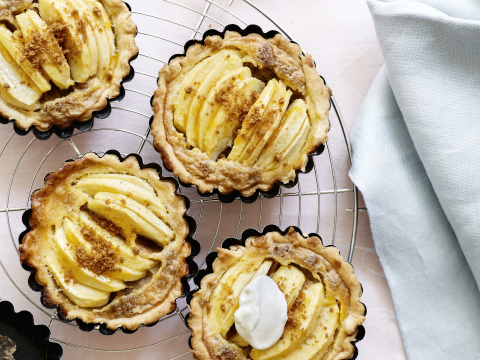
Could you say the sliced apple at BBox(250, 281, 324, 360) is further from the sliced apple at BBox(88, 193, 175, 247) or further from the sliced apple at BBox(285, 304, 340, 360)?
the sliced apple at BBox(88, 193, 175, 247)

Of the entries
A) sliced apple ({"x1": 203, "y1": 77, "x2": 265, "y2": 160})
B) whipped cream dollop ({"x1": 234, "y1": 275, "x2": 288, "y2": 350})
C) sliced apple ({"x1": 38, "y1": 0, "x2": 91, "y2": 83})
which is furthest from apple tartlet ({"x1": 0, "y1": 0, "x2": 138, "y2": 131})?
whipped cream dollop ({"x1": 234, "y1": 275, "x2": 288, "y2": 350})

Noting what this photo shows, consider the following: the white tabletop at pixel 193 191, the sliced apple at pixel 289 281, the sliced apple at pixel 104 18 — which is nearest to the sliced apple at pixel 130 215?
the white tabletop at pixel 193 191

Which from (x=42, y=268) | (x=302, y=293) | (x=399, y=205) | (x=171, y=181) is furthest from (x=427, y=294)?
(x=42, y=268)

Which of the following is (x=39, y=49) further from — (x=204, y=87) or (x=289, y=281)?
(x=289, y=281)

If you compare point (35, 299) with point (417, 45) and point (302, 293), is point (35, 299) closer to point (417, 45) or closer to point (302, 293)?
point (302, 293)

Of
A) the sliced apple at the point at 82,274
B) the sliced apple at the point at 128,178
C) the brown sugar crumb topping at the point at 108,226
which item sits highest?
the sliced apple at the point at 128,178

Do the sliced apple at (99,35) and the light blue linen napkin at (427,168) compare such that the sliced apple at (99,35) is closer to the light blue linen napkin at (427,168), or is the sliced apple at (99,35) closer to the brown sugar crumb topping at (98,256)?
the brown sugar crumb topping at (98,256)
